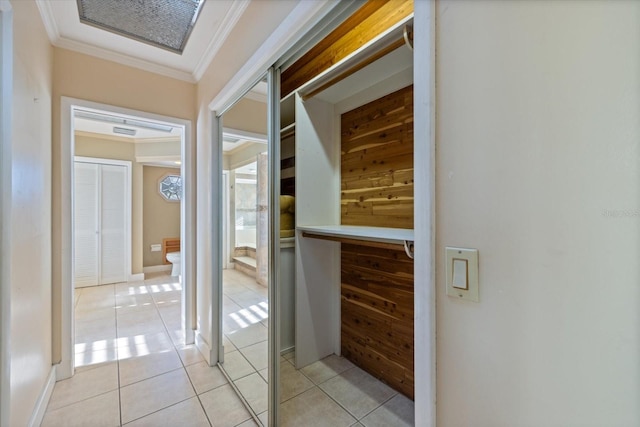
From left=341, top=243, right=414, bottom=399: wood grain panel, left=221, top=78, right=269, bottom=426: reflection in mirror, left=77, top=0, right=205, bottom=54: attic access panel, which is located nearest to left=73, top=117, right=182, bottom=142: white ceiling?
left=77, top=0, right=205, bottom=54: attic access panel

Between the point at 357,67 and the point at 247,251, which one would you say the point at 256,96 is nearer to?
the point at 357,67

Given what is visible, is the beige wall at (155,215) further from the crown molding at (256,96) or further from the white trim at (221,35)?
the crown molding at (256,96)

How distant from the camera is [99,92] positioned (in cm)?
219

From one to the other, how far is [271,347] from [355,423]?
0.68 m

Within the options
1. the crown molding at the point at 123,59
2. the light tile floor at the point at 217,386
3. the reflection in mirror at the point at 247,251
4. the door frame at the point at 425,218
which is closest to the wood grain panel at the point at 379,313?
the light tile floor at the point at 217,386

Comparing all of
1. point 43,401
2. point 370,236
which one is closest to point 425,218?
point 370,236

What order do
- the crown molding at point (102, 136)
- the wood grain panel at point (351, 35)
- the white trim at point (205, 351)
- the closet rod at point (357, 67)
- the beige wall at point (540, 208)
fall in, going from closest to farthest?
the beige wall at point (540, 208)
the closet rod at point (357, 67)
the wood grain panel at point (351, 35)
the white trim at point (205, 351)
the crown molding at point (102, 136)

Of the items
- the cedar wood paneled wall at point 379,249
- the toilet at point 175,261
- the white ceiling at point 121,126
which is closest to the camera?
the cedar wood paneled wall at point 379,249

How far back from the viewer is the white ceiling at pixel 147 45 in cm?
174

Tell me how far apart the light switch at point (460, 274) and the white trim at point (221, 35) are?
6.18ft

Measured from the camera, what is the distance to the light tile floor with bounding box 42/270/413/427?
5.22ft

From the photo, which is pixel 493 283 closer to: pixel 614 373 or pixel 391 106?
pixel 614 373

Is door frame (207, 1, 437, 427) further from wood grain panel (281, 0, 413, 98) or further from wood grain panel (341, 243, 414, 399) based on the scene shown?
wood grain panel (341, 243, 414, 399)

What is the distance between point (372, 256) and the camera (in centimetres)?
193
